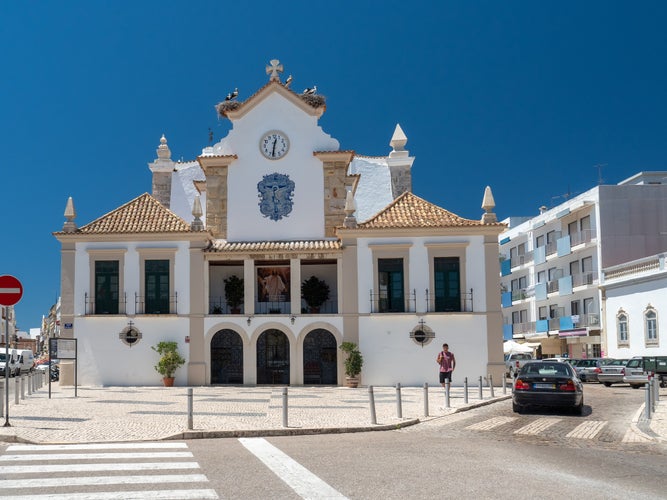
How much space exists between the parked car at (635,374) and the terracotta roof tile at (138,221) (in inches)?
809

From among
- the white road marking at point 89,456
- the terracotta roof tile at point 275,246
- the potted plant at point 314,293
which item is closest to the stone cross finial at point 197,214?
the terracotta roof tile at point 275,246

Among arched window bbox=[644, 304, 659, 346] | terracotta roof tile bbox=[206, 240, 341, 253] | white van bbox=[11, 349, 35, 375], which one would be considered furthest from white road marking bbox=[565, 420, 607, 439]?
white van bbox=[11, 349, 35, 375]

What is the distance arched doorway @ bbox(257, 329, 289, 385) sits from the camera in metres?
33.2

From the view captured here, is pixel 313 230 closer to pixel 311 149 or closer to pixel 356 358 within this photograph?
pixel 311 149

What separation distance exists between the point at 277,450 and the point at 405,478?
3.23 meters

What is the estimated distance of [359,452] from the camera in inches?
491

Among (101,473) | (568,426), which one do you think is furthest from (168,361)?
(101,473)

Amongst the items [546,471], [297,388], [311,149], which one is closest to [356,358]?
[297,388]

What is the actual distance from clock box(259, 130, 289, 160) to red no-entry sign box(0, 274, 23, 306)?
68.8 feet

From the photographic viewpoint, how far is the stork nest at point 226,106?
3600cm

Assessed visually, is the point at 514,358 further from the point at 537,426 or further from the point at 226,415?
the point at 226,415

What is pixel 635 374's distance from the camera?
34625 mm

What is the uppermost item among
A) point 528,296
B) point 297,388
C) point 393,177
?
point 393,177

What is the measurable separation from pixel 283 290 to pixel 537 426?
62.2 feet
